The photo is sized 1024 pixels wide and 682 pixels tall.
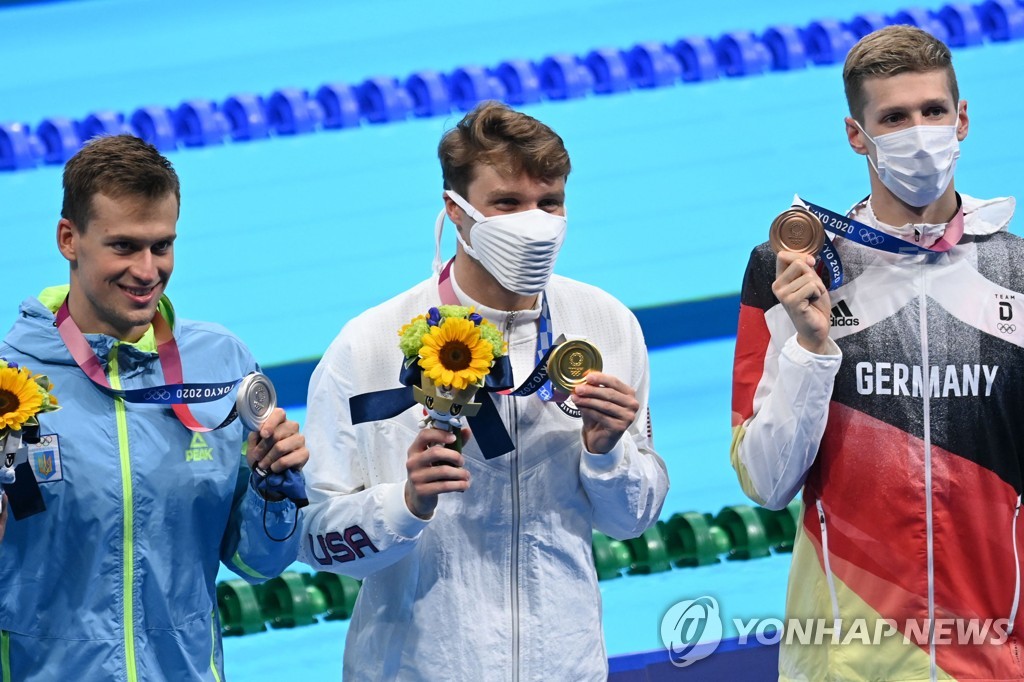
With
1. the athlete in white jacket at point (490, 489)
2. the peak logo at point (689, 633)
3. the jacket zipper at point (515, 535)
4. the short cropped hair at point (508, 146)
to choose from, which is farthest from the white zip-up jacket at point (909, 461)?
the peak logo at point (689, 633)

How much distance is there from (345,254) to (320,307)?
21.6 inches

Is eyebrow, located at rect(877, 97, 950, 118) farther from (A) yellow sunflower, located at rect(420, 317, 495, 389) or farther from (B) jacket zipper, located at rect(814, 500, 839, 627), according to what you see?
(A) yellow sunflower, located at rect(420, 317, 495, 389)

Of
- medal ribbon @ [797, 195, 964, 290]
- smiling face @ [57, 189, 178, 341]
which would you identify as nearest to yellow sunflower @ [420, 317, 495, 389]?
smiling face @ [57, 189, 178, 341]

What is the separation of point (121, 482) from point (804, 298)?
128 centimetres

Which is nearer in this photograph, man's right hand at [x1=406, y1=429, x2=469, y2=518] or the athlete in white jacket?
man's right hand at [x1=406, y1=429, x2=469, y2=518]

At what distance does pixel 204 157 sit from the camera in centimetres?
820

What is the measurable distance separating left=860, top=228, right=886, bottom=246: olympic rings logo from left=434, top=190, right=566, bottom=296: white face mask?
1.92ft

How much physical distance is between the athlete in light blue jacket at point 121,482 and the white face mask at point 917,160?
125 cm

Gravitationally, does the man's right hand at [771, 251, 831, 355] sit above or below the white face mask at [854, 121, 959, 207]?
below

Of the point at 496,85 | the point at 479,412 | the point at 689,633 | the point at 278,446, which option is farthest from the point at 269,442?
the point at 496,85

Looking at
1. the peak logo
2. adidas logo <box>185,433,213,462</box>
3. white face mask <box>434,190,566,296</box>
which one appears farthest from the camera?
the peak logo

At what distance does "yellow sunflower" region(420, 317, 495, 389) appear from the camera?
263 cm

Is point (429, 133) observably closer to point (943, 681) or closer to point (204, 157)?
point (204, 157)

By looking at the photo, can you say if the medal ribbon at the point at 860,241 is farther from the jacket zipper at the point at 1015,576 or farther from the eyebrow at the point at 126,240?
the eyebrow at the point at 126,240
